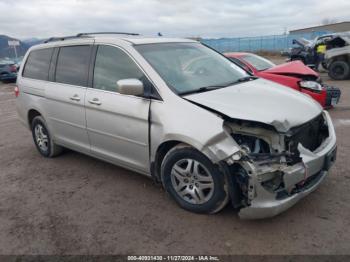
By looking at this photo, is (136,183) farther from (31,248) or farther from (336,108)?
(336,108)

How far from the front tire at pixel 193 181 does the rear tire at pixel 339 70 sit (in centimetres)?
1196

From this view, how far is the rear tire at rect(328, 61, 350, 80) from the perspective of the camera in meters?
12.8

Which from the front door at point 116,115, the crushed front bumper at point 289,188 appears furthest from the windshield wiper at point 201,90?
the crushed front bumper at point 289,188

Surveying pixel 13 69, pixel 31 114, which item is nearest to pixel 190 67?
pixel 31 114

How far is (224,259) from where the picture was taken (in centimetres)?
269

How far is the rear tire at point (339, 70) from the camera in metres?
12.8

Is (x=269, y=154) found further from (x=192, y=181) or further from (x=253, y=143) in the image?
(x=192, y=181)

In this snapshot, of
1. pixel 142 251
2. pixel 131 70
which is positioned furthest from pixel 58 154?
pixel 142 251

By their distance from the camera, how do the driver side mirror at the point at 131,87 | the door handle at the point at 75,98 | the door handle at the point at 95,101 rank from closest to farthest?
the driver side mirror at the point at 131,87, the door handle at the point at 95,101, the door handle at the point at 75,98

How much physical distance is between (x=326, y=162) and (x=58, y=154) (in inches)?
157

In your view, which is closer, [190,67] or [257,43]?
[190,67]

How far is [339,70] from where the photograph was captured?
13.0 meters

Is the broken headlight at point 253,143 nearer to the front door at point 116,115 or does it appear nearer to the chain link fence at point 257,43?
the front door at point 116,115

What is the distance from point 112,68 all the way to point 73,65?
837 mm
